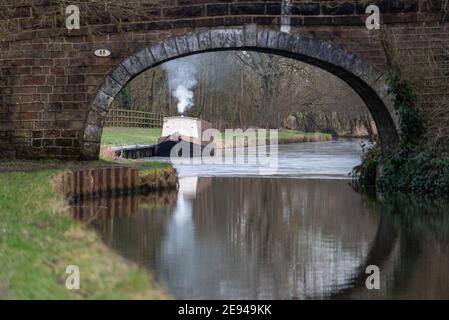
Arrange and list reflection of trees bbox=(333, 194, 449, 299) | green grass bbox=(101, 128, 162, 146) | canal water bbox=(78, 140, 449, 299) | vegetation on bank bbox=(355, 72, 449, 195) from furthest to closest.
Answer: green grass bbox=(101, 128, 162, 146), vegetation on bank bbox=(355, 72, 449, 195), canal water bbox=(78, 140, 449, 299), reflection of trees bbox=(333, 194, 449, 299)

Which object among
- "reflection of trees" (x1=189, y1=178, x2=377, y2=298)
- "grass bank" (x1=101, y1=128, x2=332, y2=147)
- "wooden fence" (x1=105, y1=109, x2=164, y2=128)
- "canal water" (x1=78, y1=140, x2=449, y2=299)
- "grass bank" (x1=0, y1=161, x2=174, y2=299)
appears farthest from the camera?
"wooden fence" (x1=105, y1=109, x2=164, y2=128)

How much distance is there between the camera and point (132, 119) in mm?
42469

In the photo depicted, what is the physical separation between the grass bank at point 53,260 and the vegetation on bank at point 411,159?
7.59 metres

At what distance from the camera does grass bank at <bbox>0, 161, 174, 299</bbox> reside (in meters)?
6.09

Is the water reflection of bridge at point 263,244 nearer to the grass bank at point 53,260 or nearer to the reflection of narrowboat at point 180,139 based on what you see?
the grass bank at point 53,260

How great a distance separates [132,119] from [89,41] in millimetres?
25328

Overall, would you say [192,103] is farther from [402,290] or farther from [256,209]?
[402,290]

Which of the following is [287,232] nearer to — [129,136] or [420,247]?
[420,247]

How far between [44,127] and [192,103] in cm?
2766

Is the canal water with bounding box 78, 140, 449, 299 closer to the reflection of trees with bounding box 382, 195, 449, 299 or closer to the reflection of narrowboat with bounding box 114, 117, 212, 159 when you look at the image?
the reflection of trees with bounding box 382, 195, 449, 299

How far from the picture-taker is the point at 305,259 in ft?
31.8

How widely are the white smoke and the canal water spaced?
26.0 m

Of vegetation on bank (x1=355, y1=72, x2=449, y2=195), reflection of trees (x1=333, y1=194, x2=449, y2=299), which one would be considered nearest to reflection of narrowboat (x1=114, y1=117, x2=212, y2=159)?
vegetation on bank (x1=355, y1=72, x2=449, y2=195)

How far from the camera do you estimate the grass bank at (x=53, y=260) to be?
6.09m
